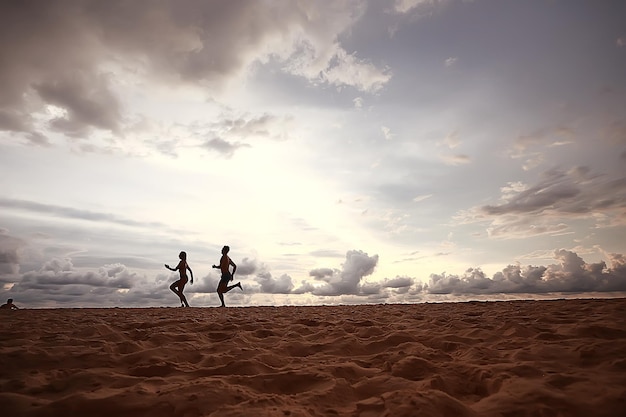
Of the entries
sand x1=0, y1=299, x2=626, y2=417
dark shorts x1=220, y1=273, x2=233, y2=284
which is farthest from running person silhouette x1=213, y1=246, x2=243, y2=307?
sand x1=0, y1=299, x2=626, y2=417

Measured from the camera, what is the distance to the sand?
7.19ft

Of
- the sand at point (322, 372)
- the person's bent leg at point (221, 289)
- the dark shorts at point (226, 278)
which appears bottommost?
the sand at point (322, 372)

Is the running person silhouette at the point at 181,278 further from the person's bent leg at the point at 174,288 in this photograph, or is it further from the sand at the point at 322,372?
the sand at the point at 322,372

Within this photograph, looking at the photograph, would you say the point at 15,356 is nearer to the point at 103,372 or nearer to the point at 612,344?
the point at 103,372

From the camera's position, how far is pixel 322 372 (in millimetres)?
2916

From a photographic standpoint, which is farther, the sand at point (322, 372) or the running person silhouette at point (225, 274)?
the running person silhouette at point (225, 274)

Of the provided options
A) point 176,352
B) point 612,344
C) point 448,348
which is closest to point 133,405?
point 176,352

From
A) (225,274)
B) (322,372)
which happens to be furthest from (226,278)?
(322,372)

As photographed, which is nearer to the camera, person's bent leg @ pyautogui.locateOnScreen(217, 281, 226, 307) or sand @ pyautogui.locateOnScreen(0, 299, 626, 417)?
sand @ pyautogui.locateOnScreen(0, 299, 626, 417)

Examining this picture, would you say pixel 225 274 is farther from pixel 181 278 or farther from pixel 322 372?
pixel 322 372

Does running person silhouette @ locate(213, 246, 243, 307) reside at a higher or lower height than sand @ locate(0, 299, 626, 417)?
higher

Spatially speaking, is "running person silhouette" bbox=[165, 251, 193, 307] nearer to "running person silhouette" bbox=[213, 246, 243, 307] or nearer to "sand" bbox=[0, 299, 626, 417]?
"running person silhouette" bbox=[213, 246, 243, 307]

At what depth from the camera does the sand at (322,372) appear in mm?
2191

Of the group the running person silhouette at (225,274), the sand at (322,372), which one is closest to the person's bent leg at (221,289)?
the running person silhouette at (225,274)
